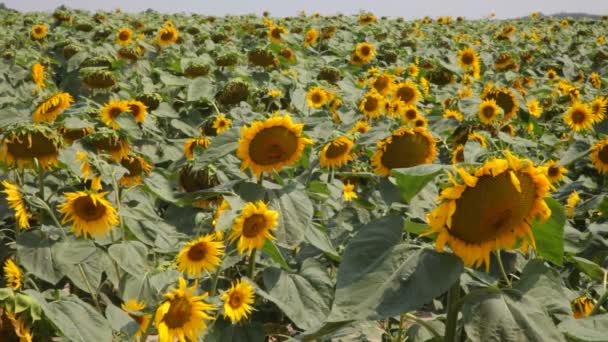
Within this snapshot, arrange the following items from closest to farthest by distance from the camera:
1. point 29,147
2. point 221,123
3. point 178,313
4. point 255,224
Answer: point 178,313 → point 255,224 → point 29,147 → point 221,123

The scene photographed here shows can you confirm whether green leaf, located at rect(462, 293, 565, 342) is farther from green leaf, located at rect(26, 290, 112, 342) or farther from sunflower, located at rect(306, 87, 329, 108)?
sunflower, located at rect(306, 87, 329, 108)

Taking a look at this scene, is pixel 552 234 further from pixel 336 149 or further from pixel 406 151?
pixel 336 149

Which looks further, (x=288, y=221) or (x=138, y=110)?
(x=138, y=110)

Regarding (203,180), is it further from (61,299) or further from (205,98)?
(205,98)

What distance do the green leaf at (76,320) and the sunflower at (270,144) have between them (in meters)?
0.85

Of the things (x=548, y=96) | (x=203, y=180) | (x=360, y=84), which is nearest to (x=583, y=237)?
(x=203, y=180)

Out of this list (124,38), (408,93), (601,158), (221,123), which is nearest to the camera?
(601,158)

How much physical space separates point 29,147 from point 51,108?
3.15 feet

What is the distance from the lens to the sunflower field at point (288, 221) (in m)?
1.38

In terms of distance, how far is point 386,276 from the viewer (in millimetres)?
1341

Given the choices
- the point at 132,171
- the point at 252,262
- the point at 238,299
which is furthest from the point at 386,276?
the point at 132,171

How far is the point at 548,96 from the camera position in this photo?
20.8ft

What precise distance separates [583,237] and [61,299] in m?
1.85

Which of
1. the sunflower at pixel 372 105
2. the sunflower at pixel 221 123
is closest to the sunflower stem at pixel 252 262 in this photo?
the sunflower at pixel 221 123
